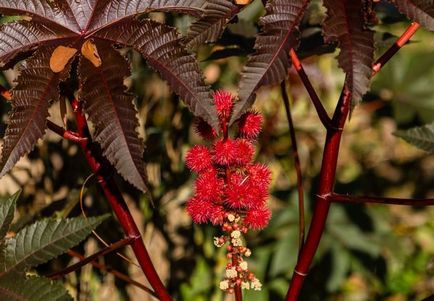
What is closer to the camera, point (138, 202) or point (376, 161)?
point (138, 202)

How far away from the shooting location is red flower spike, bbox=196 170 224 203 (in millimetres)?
1016

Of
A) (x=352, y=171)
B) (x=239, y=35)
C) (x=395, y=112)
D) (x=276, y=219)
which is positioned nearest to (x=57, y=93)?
(x=239, y=35)

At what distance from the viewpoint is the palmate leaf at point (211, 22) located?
987 mm

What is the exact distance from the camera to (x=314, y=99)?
105 cm

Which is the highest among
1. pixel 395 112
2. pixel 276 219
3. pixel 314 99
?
pixel 314 99

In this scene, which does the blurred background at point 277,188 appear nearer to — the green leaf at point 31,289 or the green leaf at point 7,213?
the green leaf at point 7,213

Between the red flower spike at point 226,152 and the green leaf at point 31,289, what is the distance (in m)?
0.26

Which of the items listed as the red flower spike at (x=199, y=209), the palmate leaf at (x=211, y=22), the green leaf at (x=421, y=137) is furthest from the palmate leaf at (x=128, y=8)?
the green leaf at (x=421, y=137)

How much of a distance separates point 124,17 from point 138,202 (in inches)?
40.0

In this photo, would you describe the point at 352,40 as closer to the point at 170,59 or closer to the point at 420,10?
the point at 420,10

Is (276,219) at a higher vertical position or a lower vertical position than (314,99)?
lower

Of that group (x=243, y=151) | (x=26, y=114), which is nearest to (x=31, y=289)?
(x=26, y=114)

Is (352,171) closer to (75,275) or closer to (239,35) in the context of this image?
(75,275)

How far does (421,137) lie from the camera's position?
134cm
